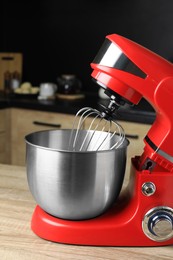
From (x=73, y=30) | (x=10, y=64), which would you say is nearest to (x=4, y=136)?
(x=10, y=64)

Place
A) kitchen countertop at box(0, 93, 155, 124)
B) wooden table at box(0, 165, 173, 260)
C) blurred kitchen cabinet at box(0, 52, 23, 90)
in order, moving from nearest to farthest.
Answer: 1. wooden table at box(0, 165, 173, 260)
2. kitchen countertop at box(0, 93, 155, 124)
3. blurred kitchen cabinet at box(0, 52, 23, 90)

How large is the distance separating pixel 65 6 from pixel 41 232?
245 cm

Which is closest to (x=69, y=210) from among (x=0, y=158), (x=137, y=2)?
(x=0, y=158)

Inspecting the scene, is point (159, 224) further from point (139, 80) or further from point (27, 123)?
point (27, 123)

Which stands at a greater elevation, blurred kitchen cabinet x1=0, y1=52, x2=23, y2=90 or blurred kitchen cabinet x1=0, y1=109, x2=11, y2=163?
blurred kitchen cabinet x1=0, y1=52, x2=23, y2=90

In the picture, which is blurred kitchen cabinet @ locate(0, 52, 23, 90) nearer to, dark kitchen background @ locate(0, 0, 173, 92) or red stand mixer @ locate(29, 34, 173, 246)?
dark kitchen background @ locate(0, 0, 173, 92)

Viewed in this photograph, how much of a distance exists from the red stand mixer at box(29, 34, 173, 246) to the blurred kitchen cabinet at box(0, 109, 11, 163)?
1.82 metres

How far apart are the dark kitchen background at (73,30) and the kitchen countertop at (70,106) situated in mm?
406

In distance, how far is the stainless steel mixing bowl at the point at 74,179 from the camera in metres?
0.78

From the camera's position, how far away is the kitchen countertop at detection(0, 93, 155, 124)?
2.31 meters

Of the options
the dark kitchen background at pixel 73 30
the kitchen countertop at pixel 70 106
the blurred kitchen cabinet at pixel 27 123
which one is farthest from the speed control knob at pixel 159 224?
the dark kitchen background at pixel 73 30

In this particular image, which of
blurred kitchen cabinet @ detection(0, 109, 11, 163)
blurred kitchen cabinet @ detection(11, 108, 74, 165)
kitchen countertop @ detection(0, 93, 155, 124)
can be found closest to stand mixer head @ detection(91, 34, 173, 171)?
kitchen countertop @ detection(0, 93, 155, 124)

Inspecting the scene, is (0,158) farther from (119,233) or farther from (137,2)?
(119,233)

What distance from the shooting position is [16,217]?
0.92 m
